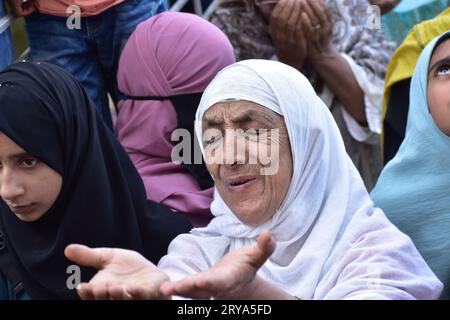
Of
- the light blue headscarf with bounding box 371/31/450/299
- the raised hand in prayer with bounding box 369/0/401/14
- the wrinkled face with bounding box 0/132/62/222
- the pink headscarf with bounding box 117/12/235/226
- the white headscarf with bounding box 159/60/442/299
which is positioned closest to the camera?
the white headscarf with bounding box 159/60/442/299

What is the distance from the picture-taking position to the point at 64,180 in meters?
2.72

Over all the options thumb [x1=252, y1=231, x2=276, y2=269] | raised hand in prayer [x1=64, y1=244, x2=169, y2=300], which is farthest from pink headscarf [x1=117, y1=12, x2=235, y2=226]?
thumb [x1=252, y1=231, x2=276, y2=269]

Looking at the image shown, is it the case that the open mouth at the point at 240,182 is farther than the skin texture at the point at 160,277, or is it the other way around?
the open mouth at the point at 240,182

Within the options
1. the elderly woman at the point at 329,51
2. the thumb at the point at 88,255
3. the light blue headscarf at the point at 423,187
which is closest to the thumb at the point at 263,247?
the thumb at the point at 88,255

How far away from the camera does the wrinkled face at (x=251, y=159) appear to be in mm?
2549

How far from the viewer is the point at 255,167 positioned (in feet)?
8.35

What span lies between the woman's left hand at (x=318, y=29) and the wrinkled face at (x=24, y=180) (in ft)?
4.63

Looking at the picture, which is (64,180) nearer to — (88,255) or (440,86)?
(88,255)

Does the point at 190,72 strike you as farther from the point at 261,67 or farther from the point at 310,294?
the point at 310,294

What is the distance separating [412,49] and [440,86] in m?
0.56

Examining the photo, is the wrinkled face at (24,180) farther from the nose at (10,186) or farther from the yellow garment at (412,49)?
the yellow garment at (412,49)

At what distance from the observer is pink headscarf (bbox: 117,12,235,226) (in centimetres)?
326

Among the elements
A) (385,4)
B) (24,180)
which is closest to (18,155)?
(24,180)

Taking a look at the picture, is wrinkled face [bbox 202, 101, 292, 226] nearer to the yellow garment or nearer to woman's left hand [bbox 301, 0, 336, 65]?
the yellow garment
